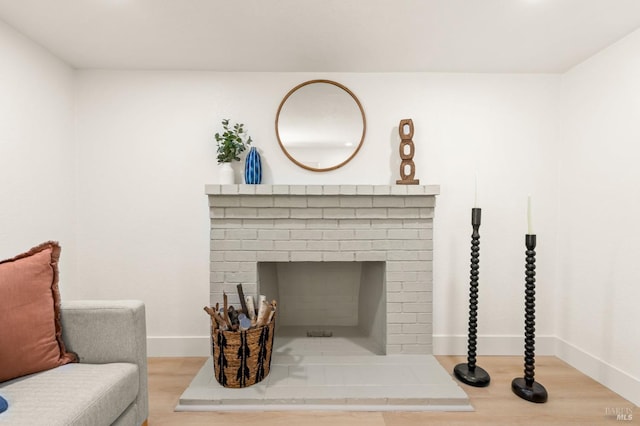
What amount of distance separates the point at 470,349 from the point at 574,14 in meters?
2.04

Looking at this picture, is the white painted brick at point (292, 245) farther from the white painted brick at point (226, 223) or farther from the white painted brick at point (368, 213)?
the white painted brick at point (368, 213)

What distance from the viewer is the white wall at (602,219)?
2072mm

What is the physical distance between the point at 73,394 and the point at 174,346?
1452 millimetres

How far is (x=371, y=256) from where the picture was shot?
2.54 metres

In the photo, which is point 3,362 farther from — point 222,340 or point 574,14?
point 574,14

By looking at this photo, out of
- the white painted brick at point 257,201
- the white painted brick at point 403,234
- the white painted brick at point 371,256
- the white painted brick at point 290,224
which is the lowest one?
the white painted brick at point 371,256

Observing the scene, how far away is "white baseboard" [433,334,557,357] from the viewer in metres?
2.68

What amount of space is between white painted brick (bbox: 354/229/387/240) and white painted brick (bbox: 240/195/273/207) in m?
0.66

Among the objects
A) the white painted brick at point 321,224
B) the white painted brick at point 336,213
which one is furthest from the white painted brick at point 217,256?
the white painted brick at point 336,213

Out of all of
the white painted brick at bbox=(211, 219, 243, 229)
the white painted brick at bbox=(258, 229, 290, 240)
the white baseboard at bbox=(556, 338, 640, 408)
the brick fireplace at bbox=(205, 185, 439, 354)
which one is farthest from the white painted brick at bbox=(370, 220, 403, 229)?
the white baseboard at bbox=(556, 338, 640, 408)

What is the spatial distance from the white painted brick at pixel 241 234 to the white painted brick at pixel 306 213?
1.00 ft

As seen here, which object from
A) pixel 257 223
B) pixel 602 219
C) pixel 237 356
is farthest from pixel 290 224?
pixel 602 219

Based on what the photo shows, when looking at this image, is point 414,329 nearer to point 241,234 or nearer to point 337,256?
point 337,256

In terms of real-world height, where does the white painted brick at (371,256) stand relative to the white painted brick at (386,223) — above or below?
below
